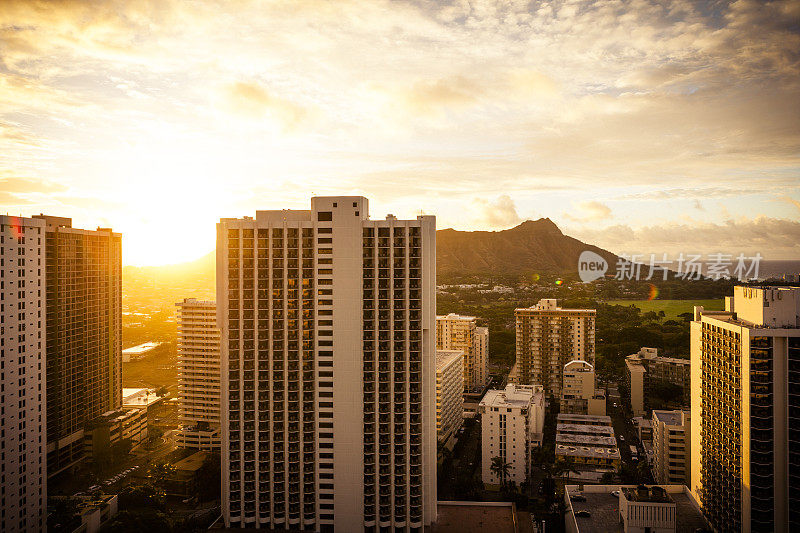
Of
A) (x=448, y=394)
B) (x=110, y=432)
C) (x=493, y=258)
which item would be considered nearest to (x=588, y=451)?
(x=448, y=394)

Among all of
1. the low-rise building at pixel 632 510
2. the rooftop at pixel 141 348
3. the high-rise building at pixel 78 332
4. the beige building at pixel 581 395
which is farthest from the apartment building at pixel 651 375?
the rooftop at pixel 141 348

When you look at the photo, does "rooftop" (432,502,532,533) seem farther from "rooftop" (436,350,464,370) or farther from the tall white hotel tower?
"rooftop" (436,350,464,370)

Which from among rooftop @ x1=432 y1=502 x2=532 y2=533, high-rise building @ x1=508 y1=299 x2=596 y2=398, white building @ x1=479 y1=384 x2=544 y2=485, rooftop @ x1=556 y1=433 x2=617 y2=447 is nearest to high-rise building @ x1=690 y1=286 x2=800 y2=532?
rooftop @ x1=432 y1=502 x2=532 y2=533

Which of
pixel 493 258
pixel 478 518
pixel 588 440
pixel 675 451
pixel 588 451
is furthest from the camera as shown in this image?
pixel 493 258

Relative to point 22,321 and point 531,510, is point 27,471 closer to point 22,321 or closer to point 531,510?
point 22,321

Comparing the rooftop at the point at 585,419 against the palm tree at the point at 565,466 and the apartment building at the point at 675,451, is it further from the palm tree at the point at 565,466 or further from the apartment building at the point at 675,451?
the apartment building at the point at 675,451

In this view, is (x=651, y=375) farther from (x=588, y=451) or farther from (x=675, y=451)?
(x=675, y=451)

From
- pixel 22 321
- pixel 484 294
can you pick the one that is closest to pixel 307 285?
pixel 22 321
